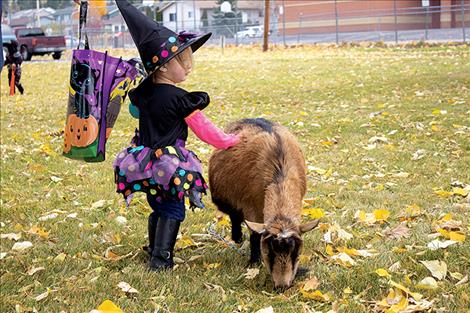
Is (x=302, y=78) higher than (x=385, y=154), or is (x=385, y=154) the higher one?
(x=302, y=78)

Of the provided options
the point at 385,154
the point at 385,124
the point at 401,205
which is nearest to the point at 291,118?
the point at 385,124

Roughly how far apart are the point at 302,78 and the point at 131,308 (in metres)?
14.6

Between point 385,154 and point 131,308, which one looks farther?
point 385,154

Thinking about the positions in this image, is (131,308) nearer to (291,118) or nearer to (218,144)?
(218,144)

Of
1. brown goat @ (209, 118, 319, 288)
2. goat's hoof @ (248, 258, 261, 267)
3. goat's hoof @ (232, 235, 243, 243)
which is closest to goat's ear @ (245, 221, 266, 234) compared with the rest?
brown goat @ (209, 118, 319, 288)

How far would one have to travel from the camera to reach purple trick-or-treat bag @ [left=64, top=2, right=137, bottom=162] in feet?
16.1

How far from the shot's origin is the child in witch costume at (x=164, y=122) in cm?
465

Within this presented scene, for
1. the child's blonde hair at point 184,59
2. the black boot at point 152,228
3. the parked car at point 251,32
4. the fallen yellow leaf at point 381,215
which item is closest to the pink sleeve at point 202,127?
the child's blonde hair at point 184,59

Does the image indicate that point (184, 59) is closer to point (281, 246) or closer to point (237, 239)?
point (281, 246)

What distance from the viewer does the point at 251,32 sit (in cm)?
4969

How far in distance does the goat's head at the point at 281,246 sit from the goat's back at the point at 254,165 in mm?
438

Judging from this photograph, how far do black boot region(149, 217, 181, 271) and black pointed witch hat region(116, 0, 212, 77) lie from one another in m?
1.13

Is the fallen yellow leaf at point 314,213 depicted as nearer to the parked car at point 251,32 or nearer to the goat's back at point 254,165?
the goat's back at point 254,165

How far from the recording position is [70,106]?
5.05m
